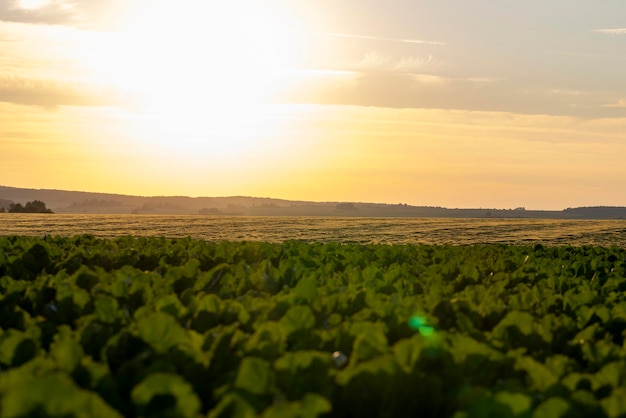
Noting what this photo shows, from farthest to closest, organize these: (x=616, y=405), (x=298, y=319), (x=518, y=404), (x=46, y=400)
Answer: (x=298, y=319)
(x=616, y=405)
(x=518, y=404)
(x=46, y=400)

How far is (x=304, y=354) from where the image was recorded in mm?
3316

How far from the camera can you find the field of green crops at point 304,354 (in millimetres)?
2828

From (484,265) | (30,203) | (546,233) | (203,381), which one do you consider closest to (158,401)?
(203,381)

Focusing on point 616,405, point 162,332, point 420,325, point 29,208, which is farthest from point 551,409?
point 29,208

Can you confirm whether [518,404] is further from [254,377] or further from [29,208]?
[29,208]

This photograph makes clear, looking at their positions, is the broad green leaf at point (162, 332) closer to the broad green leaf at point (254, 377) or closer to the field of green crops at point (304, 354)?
the field of green crops at point (304, 354)

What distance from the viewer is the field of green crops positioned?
9.28ft

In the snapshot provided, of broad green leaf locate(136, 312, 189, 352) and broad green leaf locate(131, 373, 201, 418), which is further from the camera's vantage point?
broad green leaf locate(136, 312, 189, 352)

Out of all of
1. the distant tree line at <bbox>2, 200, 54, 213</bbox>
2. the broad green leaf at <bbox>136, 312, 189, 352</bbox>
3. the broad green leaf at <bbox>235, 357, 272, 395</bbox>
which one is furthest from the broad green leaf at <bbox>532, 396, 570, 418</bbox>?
the distant tree line at <bbox>2, 200, 54, 213</bbox>

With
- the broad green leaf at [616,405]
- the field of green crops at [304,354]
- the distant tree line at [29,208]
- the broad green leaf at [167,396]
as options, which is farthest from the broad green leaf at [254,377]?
the distant tree line at [29,208]

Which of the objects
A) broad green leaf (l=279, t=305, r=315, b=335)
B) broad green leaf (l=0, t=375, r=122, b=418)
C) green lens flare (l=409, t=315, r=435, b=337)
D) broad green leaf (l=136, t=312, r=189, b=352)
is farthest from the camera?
green lens flare (l=409, t=315, r=435, b=337)

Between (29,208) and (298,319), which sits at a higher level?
(298,319)

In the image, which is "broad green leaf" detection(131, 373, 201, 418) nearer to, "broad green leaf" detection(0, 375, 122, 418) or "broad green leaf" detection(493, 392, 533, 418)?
"broad green leaf" detection(0, 375, 122, 418)

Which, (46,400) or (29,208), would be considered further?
(29,208)
